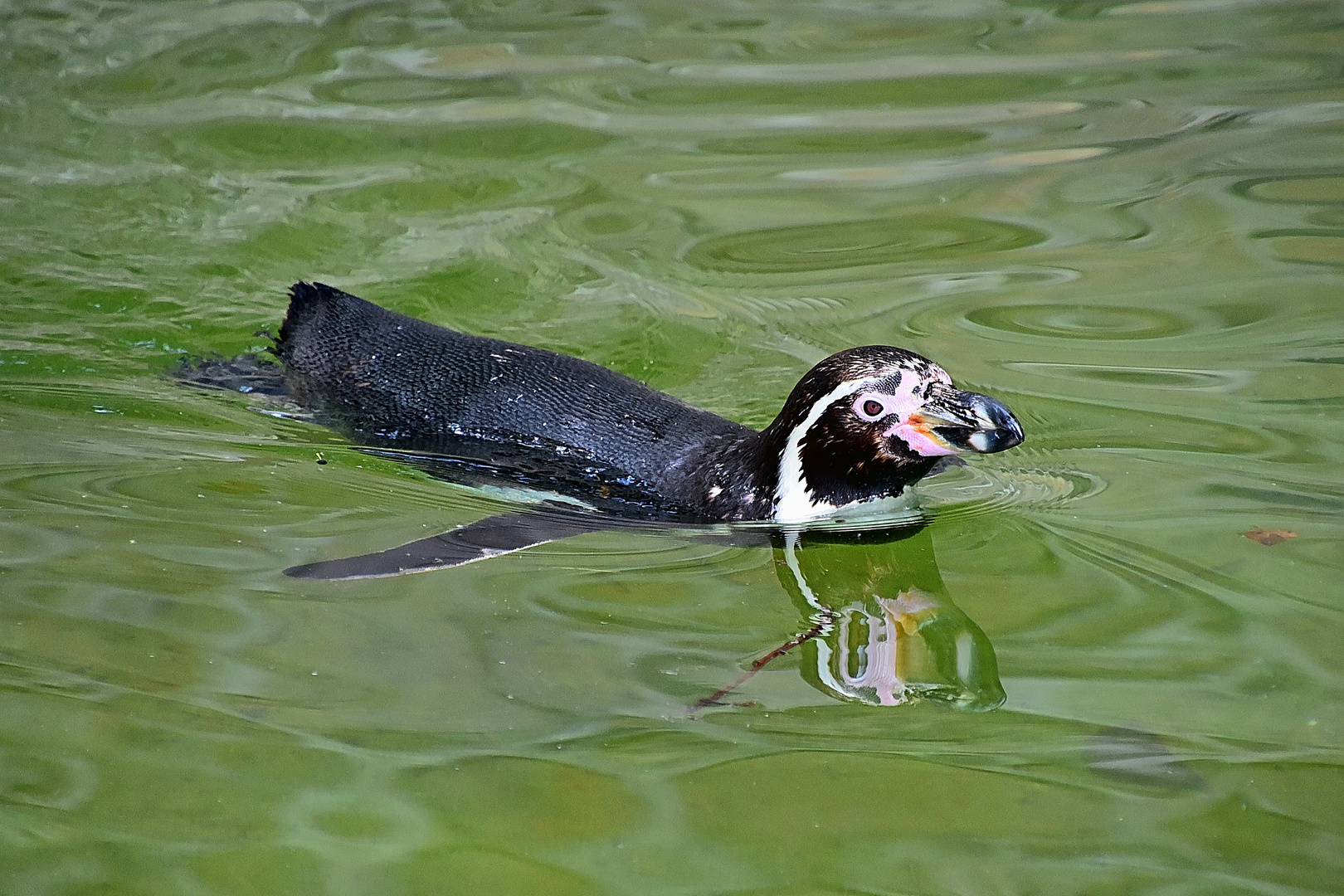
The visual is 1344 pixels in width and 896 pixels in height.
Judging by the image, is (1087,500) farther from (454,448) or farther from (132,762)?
(132,762)

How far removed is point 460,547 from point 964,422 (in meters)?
1.45

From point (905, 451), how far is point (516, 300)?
2.95 metres

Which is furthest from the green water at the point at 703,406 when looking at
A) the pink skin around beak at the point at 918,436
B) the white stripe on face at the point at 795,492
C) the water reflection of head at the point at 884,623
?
the pink skin around beak at the point at 918,436

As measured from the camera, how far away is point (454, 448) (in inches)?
185

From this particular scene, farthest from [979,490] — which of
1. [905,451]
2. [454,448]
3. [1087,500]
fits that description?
[454,448]

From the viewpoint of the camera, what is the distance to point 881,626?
3715 millimetres

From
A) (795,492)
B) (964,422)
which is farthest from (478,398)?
(964,422)

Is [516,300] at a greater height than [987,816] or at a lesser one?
greater

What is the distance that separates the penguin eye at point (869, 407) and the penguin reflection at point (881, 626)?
393 millimetres

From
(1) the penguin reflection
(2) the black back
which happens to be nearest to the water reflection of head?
(1) the penguin reflection

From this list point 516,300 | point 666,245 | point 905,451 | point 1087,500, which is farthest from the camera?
point 666,245

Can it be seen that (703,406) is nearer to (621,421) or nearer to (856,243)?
(621,421)

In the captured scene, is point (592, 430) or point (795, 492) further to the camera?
point (592, 430)

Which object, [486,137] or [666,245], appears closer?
[666,245]
